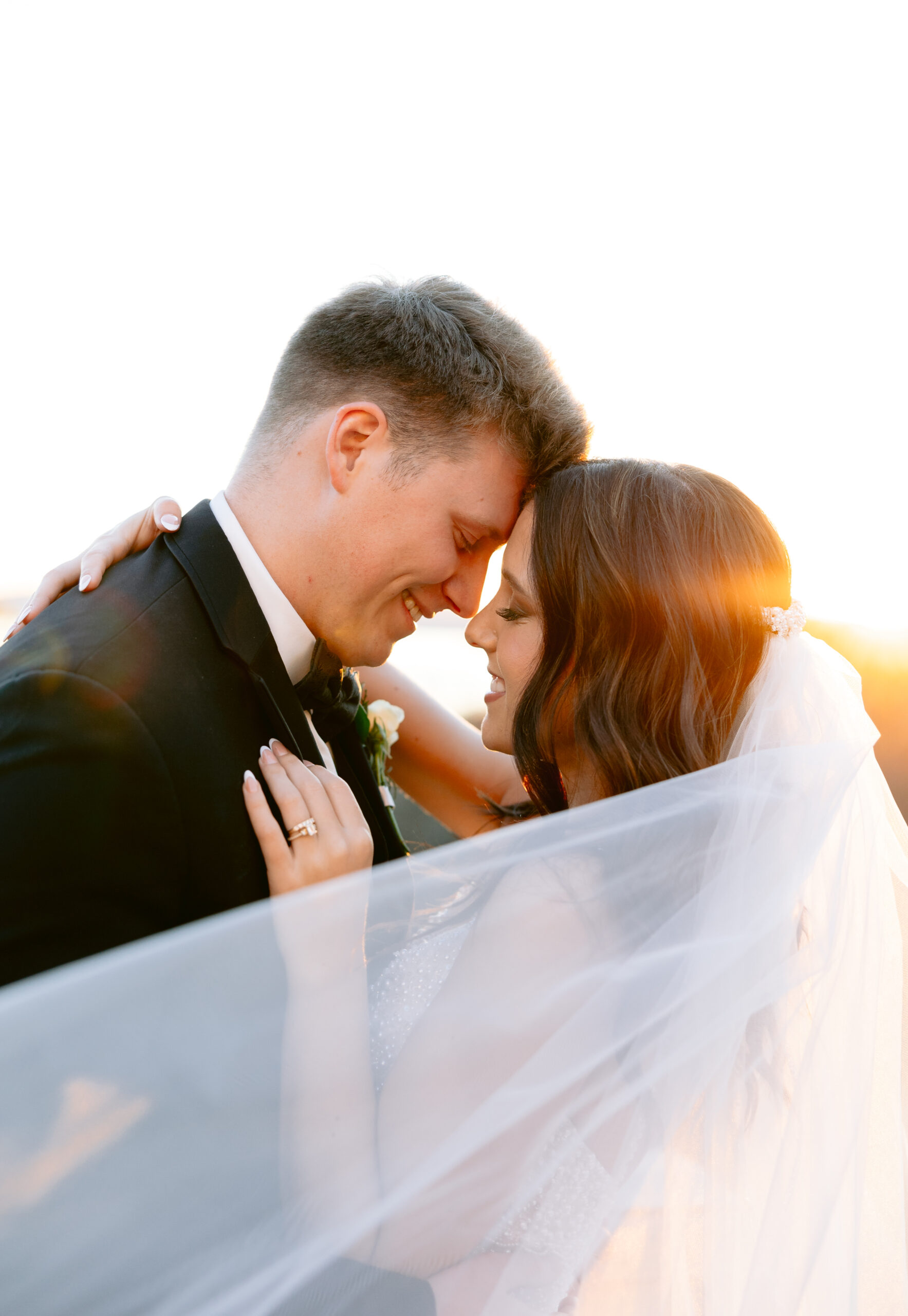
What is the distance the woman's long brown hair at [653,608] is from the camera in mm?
1878

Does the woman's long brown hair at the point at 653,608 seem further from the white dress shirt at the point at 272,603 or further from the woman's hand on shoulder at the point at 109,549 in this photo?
the woman's hand on shoulder at the point at 109,549

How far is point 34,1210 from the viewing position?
100 centimetres

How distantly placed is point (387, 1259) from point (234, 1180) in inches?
10.7

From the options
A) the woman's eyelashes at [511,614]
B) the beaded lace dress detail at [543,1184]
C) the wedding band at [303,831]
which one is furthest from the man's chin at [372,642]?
the beaded lace dress detail at [543,1184]

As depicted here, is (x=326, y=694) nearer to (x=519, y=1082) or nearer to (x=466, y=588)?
(x=466, y=588)

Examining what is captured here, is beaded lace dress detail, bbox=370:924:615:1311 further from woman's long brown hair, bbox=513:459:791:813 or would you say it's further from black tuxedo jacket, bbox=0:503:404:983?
woman's long brown hair, bbox=513:459:791:813

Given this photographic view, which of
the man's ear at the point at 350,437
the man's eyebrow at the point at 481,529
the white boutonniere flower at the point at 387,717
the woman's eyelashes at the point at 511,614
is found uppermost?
the man's ear at the point at 350,437

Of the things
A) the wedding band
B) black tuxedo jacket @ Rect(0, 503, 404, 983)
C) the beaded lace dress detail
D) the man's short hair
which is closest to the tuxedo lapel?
black tuxedo jacket @ Rect(0, 503, 404, 983)

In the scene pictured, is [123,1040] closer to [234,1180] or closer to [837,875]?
[234,1180]

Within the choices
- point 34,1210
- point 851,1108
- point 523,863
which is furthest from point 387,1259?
point 851,1108

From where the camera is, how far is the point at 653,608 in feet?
6.17

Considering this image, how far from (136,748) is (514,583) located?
944 millimetres

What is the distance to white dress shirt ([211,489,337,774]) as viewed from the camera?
180cm

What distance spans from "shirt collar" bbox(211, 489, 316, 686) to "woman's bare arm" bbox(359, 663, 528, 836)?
844 mm
